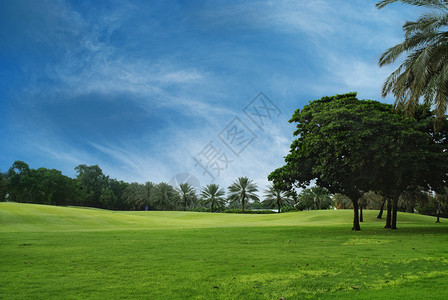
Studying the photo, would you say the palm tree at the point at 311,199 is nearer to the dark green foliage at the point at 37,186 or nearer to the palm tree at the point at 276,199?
the palm tree at the point at 276,199

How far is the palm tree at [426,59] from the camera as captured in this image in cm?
2047

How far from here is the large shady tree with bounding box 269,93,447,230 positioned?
23906mm

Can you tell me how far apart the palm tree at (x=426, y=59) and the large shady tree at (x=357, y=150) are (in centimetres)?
217

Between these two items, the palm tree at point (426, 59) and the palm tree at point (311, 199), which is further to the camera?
the palm tree at point (311, 199)

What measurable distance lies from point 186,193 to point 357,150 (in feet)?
248

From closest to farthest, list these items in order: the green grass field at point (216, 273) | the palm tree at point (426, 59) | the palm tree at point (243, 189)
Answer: the green grass field at point (216, 273)
the palm tree at point (426, 59)
the palm tree at point (243, 189)

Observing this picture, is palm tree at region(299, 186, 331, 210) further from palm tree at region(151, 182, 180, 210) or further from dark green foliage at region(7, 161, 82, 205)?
dark green foliage at region(7, 161, 82, 205)

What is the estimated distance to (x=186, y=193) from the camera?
96000 mm

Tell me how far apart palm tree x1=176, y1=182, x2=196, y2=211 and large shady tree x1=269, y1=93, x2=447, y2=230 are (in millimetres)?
67066

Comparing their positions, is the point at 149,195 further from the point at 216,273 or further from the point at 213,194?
the point at 216,273

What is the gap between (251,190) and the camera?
8581 centimetres

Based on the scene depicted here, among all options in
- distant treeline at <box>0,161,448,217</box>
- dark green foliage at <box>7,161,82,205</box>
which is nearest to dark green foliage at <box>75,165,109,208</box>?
distant treeline at <box>0,161,448,217</box>

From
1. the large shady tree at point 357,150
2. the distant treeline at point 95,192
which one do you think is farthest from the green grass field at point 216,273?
the distant treeline at point 95,192

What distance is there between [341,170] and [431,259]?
13164 mm
